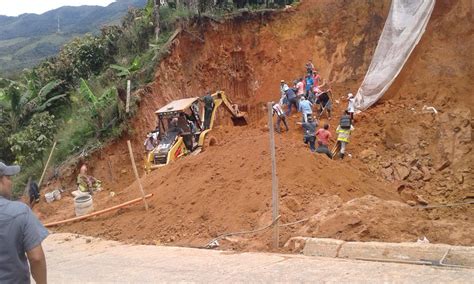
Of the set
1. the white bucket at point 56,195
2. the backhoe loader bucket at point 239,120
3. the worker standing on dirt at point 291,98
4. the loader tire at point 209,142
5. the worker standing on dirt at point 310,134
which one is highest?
the worker standing on dirt at point 291,98

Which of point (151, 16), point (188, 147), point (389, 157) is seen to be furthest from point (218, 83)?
point (389, 157)

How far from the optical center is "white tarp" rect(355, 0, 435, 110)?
18747 mm

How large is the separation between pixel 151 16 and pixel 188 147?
11358 millimetres

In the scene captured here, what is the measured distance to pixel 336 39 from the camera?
24797 millimetres

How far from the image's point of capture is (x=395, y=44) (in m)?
18.9

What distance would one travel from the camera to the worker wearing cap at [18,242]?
152 inches

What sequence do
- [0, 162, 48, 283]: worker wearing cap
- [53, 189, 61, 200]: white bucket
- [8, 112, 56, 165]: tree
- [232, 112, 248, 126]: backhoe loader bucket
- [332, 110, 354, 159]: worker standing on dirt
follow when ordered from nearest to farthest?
[0, 162, 48, 283]: worker wearing cap < [332, 110, 354, 159]: worker standing on dirt < [53, 189, 61, 200]: white bucket < [232, 112, 248, 126]: backhoe loader bucket < [8, 112, 56, 165]: tree

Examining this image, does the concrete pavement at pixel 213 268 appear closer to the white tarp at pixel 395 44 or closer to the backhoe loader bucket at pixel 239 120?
the backhoe loader bucket at pixel 239 120

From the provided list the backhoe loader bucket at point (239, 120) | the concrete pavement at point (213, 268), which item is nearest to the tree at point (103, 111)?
the backhoe loader bucket at point (239, 120)

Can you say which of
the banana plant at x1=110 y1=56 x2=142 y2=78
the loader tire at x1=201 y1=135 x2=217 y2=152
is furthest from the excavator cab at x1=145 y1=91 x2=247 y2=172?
the banana plant at x1=110 y1=56 x2=142 y2=78

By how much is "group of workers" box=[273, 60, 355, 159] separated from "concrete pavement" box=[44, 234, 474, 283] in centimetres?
698

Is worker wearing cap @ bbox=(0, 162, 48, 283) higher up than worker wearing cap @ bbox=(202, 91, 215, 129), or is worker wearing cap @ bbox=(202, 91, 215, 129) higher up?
worker wearing cap @ bbox=(0, 162, 48, 283)

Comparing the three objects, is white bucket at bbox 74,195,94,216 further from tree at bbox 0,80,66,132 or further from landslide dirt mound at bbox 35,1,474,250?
tree at bbox 0,80,66,132

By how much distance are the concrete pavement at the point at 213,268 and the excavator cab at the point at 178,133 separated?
556 cm
